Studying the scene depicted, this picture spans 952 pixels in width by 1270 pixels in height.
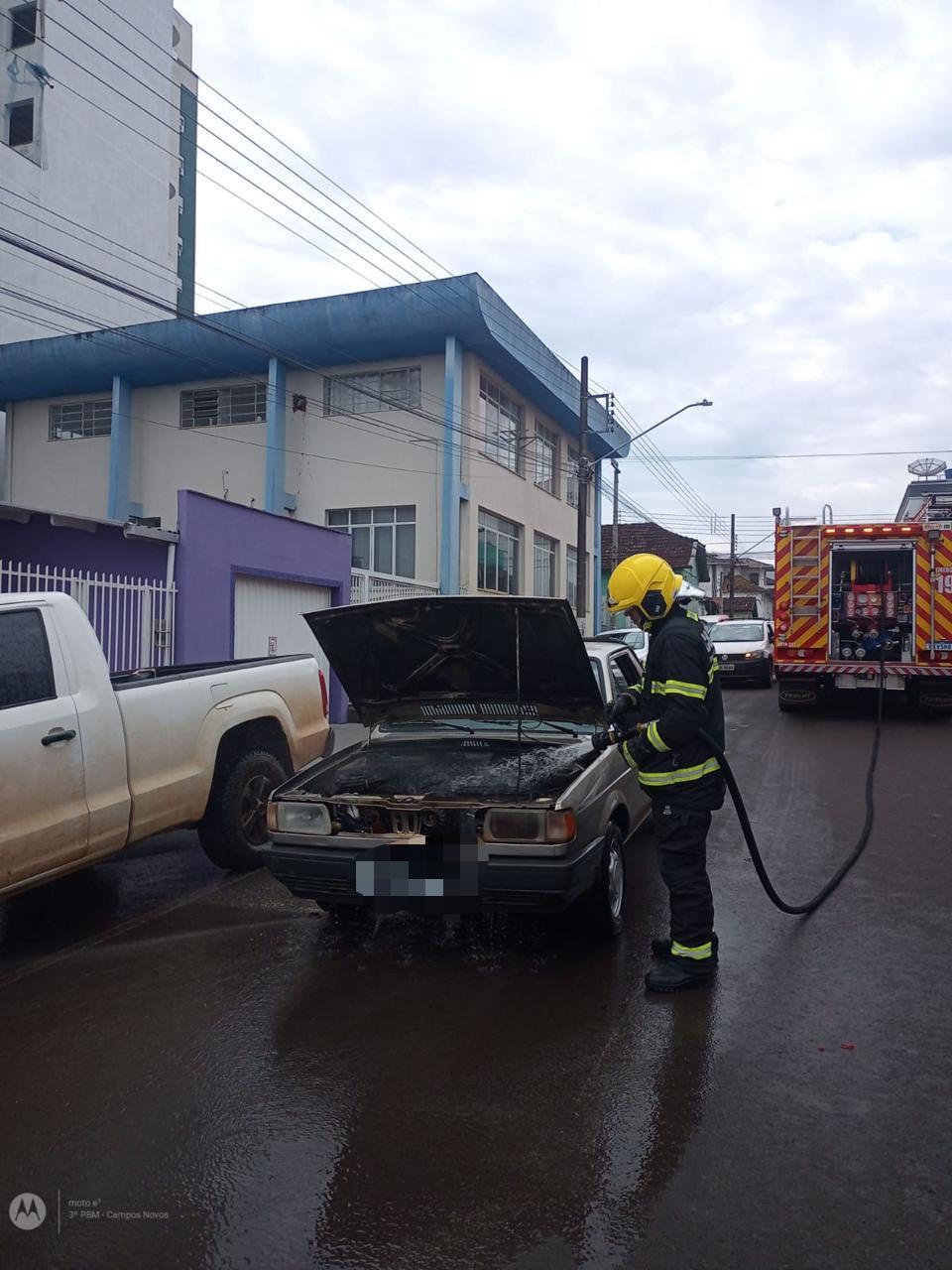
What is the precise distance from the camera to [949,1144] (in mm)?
2867

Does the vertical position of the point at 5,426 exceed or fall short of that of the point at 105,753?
it exceeds it

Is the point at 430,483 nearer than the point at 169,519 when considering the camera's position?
Yes

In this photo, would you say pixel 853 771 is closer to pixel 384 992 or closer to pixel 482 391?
pixel 384 992

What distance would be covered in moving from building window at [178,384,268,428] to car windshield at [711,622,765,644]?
37.8 feet

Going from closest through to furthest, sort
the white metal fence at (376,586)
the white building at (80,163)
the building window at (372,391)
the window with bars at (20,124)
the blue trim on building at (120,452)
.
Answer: the white metal fence at (376,586) → the building window at (372,391) → the blue trim on building at (120,452) → the white building at (80,163) → the window with bars at (20,124)

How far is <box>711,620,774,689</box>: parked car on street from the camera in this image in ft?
66.5

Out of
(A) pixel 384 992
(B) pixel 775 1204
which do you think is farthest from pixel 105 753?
(B) pixel 775 1204

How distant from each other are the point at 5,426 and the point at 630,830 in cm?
2443

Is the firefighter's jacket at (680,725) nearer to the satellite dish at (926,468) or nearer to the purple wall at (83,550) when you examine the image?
the purple wall at (83,550)

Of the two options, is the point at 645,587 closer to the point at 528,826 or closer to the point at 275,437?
the point at 528,826

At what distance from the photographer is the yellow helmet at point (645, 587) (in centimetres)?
431

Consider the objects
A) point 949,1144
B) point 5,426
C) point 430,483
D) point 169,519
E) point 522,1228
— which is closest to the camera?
point 522,1228

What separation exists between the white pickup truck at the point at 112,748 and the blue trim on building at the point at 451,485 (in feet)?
45.3

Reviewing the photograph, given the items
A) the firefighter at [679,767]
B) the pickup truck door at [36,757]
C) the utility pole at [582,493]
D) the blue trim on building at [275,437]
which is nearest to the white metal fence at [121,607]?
the pickup truck door at [36,757]
